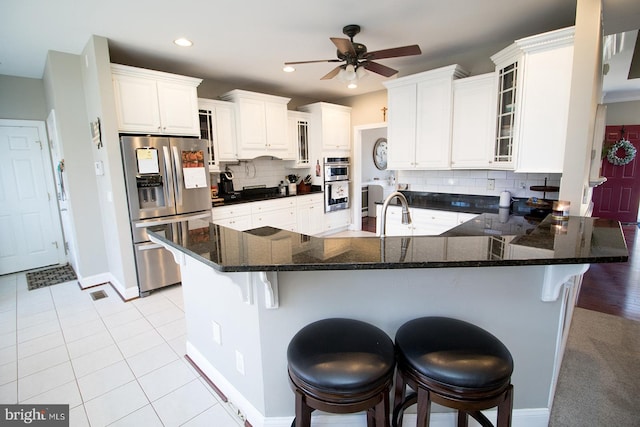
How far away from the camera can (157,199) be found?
11.0 ft

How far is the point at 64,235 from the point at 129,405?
12.5 feet

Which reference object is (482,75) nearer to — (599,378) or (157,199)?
(599,378)

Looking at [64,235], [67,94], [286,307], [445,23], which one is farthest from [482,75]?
[64,235]

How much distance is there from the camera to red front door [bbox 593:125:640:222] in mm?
6482

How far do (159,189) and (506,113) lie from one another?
150 inches

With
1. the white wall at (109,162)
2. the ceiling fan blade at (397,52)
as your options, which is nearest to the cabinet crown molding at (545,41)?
the ceiling fan blade at (397,52)

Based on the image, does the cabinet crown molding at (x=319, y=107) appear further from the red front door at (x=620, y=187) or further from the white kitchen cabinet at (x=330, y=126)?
the red front door at (x=620, y=187)

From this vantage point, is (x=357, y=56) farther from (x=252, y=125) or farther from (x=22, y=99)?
(x=22, y=99)

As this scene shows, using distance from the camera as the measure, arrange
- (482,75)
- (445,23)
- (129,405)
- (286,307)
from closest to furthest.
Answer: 1. (286,307)
2. (129,405)
3. (445,23)
4. (482,75)

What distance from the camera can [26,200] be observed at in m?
4.19

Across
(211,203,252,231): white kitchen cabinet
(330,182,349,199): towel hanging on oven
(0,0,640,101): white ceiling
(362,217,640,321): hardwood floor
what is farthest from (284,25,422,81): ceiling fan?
(362,217,640,321): hardwood floor

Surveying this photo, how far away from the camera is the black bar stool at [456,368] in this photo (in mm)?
1057

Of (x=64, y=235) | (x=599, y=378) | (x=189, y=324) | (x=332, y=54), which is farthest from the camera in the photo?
(x=64, y=235)

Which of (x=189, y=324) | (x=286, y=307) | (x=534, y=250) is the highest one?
(x=534, y=250)
